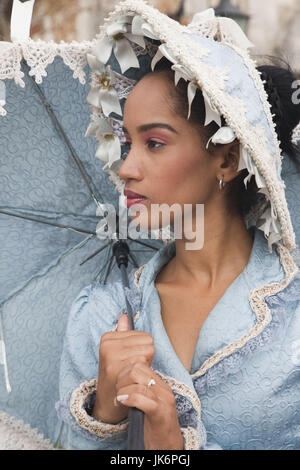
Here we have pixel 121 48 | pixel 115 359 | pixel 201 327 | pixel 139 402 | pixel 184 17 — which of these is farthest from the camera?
pixel 184 17

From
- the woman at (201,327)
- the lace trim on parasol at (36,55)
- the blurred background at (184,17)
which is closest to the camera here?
the woman at (201,327)

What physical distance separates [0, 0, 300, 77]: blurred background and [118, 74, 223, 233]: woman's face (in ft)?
6.60

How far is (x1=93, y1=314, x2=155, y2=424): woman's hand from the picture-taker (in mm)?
1146

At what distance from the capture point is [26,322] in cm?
158

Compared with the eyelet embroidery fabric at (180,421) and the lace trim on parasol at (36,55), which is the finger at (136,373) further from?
the lace trim on parasol at (36,55)

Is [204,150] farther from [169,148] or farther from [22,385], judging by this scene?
[22,385]

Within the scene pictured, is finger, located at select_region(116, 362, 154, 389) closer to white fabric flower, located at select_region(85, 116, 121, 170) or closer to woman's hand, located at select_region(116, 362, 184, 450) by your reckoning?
woman's hand, located at select_region(116, 362, 184, 450)

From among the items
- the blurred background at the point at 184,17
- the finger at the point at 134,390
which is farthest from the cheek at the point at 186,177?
the blurred background at the point at 184,17

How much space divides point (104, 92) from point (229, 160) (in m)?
0.42

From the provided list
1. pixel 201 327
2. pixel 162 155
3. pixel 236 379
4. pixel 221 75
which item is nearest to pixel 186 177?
pixel 162 155

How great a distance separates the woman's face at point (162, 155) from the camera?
4.33 feet

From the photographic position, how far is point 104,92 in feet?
5.13

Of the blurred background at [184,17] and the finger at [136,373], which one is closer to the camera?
the finger at [136,373]

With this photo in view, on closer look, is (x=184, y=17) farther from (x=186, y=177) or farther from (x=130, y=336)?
(x=130, y=336)
